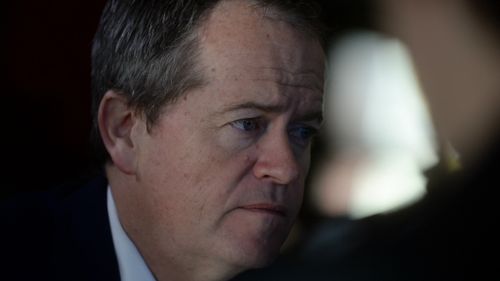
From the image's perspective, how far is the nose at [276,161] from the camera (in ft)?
3.99

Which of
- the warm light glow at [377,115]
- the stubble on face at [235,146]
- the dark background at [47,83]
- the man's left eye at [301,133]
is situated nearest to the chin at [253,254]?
the stubble on face at [235,146]

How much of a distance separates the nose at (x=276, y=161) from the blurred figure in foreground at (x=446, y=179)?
304 millimetres

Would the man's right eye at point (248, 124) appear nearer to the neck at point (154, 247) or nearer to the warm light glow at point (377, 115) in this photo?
the neck at point (154, 247)

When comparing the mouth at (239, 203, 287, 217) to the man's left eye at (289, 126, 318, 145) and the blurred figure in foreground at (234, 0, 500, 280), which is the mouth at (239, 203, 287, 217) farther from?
the blurred figure in foreground at (234, 0, 500, 280)

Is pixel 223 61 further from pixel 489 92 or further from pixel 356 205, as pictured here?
pixel 489 92

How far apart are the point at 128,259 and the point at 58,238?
115 mm

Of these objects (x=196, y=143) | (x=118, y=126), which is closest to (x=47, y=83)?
(x=118, y=126)

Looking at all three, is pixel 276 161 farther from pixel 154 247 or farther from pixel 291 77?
pixel 154 247

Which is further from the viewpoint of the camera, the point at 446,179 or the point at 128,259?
the point at 446,179

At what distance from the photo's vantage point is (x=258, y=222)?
1209 millimetres

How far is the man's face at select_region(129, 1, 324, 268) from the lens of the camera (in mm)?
1220

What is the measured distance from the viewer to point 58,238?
1.27 m

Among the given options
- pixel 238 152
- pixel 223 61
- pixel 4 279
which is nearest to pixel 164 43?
pixel 223 61

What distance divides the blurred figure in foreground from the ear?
1.12 feet
